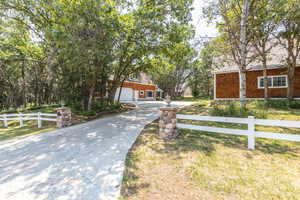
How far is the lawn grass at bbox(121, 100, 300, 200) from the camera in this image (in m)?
2.43

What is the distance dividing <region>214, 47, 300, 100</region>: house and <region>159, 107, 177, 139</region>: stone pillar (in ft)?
26.5

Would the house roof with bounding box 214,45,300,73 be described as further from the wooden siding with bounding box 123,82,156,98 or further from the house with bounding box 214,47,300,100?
the wooden siding with bounding box 123,82,156,98

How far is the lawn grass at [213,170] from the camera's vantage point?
2.43m

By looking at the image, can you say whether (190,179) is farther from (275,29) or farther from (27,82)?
(27,82)

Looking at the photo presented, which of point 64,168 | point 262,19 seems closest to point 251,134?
point 64,168

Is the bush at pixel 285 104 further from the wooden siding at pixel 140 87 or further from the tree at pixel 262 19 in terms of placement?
the wooden siding at pixel 140 87

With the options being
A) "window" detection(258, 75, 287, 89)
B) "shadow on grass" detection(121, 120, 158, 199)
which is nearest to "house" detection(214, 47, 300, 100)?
"window" detection(258, 75, 287, 89)

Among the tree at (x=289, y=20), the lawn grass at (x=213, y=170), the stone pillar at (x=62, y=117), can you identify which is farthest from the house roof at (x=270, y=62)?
the stone pillar at (x=62, y=117)

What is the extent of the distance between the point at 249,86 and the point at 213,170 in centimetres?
1322

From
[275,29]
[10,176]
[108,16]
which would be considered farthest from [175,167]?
[275,29]

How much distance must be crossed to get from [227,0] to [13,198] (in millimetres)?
11382

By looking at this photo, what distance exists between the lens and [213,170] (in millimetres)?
3057

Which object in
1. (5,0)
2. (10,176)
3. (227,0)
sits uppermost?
(5,0)

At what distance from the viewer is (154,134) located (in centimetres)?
570
